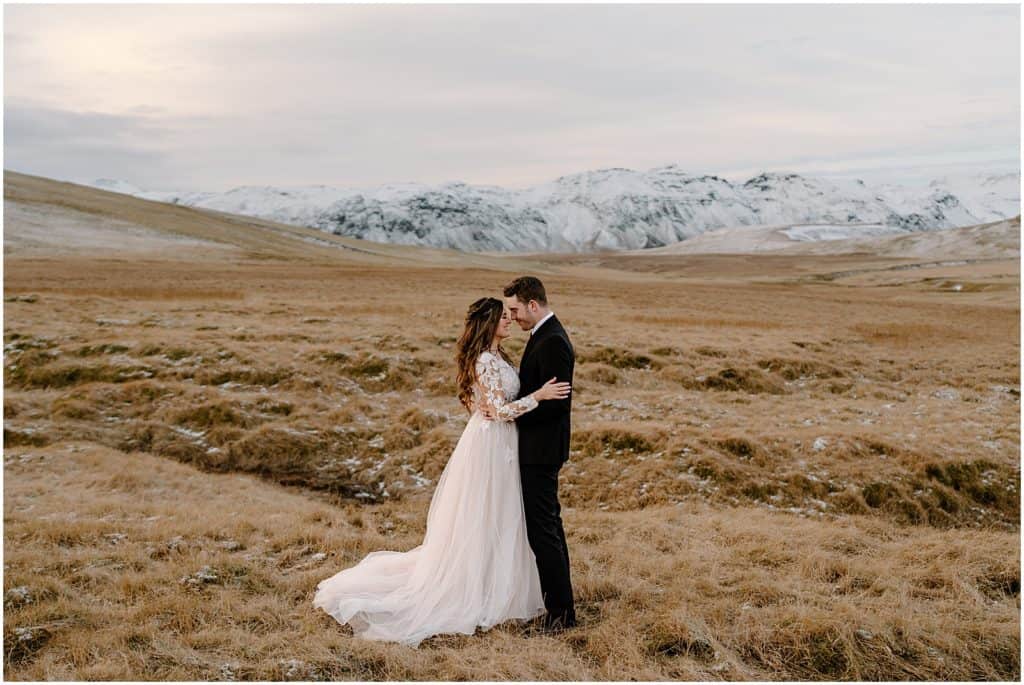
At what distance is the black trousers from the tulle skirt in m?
0.23

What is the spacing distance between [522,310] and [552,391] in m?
0.95

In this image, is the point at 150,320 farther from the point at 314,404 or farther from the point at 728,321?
the point at 728,321

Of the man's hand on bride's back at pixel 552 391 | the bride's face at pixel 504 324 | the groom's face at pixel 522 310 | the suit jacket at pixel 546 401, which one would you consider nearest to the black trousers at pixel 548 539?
the suit jacket at pixel 546 401

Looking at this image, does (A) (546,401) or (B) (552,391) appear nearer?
(B) (552,391)

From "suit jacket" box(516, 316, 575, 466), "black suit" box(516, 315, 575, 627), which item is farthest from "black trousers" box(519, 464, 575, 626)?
"suit jacket" box(516, 316, 575, 466)

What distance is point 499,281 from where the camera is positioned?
2884 inches

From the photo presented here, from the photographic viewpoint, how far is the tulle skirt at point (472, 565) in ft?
27.9

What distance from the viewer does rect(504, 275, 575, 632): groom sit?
8.20 m

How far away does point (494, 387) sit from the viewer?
8.39 metres

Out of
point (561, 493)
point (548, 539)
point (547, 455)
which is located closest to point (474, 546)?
point (548, 539)

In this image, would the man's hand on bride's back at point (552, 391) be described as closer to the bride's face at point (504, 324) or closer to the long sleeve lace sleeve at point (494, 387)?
the long sleeve lace sleeve at point (494, 387)

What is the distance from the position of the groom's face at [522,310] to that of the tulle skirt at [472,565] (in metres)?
1.31

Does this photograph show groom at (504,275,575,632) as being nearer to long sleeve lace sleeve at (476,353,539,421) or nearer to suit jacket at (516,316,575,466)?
suit jacket at (516,316,575,466)

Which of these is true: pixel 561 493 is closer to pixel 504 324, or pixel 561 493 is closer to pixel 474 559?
pixel 474 559
